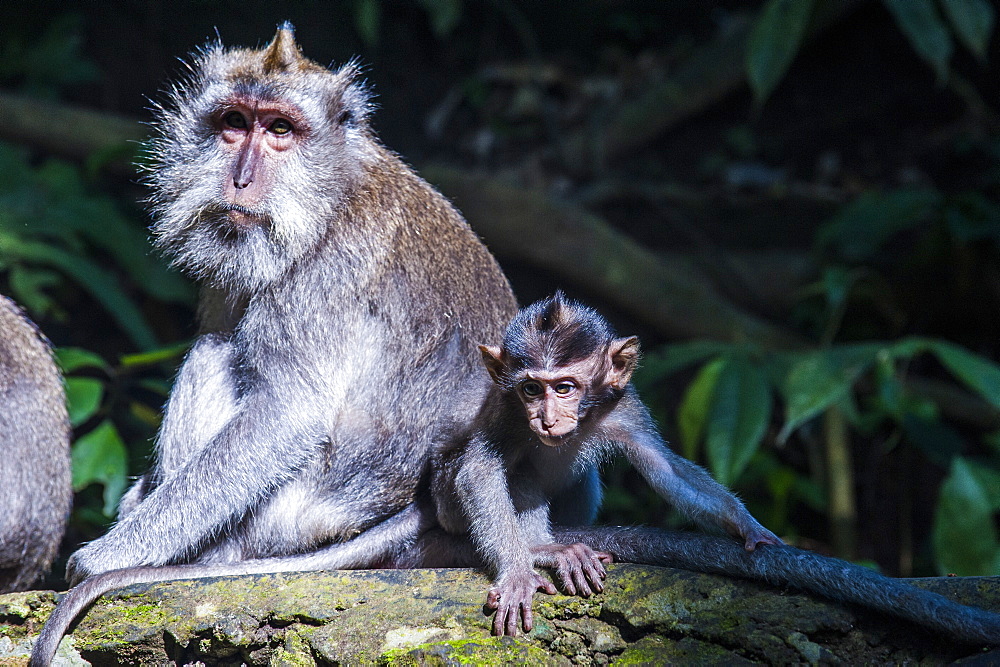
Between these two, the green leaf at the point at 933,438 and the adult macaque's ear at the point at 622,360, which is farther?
the green leaf at the point at 933,438

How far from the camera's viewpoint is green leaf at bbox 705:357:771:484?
20.0ft

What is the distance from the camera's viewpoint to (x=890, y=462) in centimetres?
901

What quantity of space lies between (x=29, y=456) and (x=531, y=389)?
9.55ft

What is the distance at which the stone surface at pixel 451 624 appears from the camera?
131 inches

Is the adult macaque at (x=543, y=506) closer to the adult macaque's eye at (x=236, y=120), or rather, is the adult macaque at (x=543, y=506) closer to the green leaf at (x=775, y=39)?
the adult macaque's eye at (x=236, y=120)

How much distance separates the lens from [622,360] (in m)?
4.20

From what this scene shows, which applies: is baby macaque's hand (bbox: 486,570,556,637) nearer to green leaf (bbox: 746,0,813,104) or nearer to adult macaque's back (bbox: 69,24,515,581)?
adult macaque's back (bbox: 69,24,515,581)

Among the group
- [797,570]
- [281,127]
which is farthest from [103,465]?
[797,570]

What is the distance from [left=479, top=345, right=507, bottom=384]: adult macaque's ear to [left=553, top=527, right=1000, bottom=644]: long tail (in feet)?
2.47

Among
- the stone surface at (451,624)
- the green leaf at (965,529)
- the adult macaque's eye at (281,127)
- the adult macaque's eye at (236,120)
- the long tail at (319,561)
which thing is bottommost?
the green leaf at (965,529)

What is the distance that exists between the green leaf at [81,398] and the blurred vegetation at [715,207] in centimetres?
2

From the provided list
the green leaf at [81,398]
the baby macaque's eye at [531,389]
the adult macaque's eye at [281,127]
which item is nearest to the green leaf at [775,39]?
the adult macaque's eye at [281,127]

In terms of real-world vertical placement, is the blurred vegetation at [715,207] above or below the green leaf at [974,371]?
above

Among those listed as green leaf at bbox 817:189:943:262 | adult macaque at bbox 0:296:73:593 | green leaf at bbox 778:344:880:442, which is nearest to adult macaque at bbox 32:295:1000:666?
adult macaque at bbox 0:296:73:593
